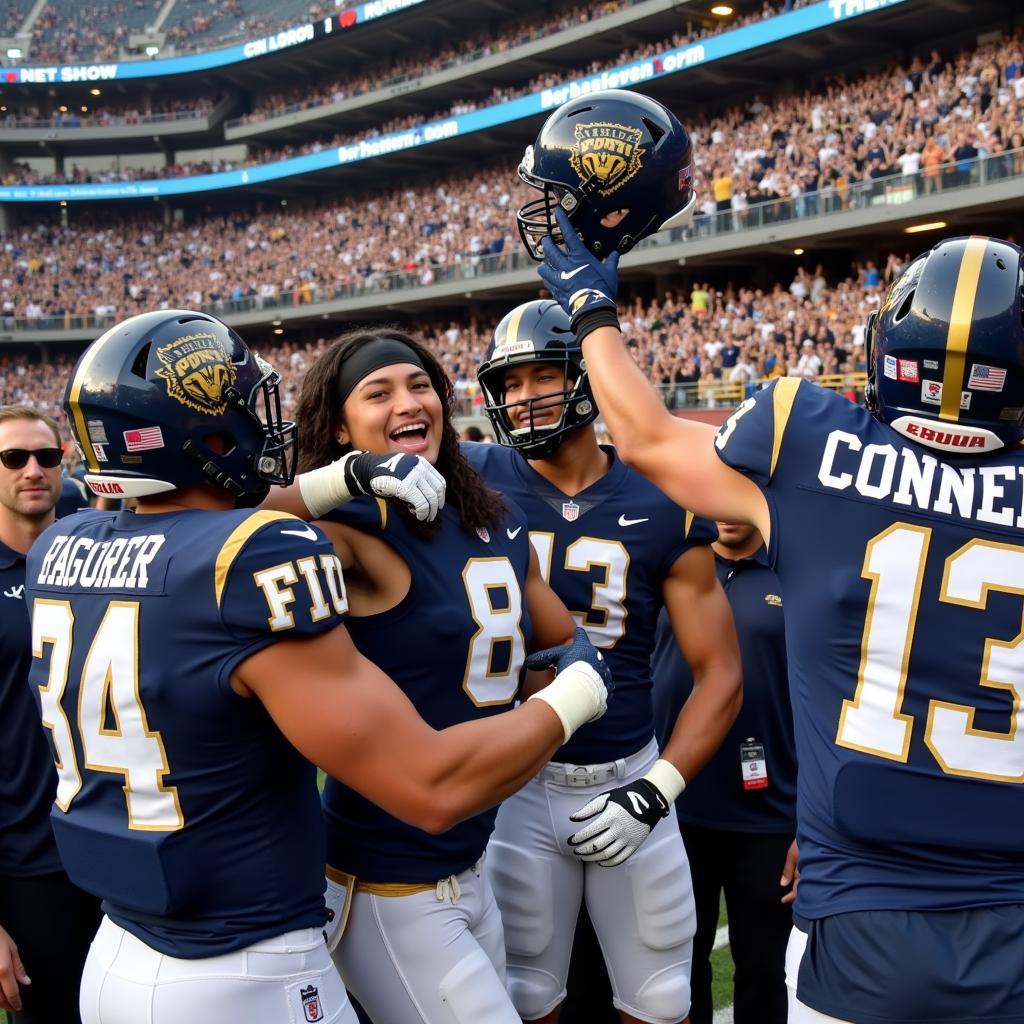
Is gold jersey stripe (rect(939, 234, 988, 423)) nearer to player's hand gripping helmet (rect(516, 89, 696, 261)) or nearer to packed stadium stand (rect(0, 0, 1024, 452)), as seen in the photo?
player's hand gripping helmet (rect(516, 89, 696, 261))

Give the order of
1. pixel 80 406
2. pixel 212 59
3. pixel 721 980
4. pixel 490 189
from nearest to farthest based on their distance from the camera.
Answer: pixel 80 406
pixel 721 980
pixel 490 189
pixel 212 59

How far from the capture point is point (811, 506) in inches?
79.5

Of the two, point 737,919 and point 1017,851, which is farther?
point 737,919

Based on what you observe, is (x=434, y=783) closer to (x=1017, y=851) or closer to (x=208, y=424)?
(x=208, y=424)

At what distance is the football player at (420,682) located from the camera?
237 cm

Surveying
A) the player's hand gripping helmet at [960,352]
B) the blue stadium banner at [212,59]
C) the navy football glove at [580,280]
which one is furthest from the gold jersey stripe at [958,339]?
the blue stadium banner at [212,59]

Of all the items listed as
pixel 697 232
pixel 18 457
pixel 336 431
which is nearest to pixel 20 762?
pixel 18 457

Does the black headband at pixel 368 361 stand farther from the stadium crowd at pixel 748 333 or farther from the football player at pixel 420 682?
the stadium crowd at pixel 748 333

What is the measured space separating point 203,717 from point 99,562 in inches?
14.7

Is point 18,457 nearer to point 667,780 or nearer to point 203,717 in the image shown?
point 203,717

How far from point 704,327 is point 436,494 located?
1822 cm

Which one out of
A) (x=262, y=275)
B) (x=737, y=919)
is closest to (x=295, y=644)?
(x=737, y=919)

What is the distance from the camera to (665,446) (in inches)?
87.2

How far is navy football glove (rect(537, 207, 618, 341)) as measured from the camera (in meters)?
2.36
